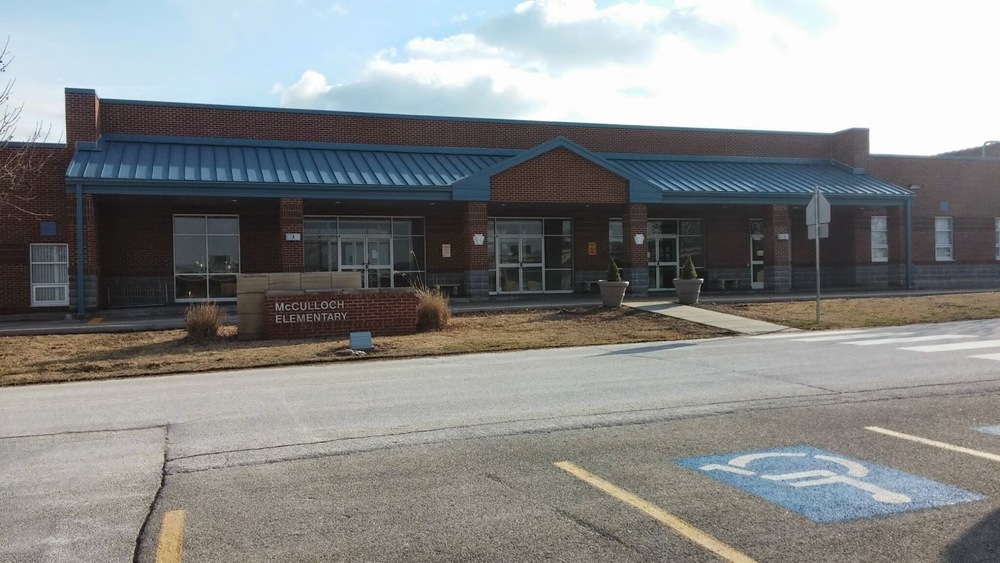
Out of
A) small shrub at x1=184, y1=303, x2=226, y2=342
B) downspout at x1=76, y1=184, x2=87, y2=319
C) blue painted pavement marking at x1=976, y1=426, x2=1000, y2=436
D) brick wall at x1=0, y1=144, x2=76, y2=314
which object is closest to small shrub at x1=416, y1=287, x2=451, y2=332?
small shrub at x1=184, y1=303, x2=226, y2=342

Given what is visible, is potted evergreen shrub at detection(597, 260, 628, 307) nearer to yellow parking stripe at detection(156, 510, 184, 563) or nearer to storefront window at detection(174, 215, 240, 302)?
storefront window at detection(174, 215, 240, 302)

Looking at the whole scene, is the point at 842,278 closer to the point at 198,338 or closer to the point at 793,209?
the point at 793,209

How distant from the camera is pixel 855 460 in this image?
227 inches

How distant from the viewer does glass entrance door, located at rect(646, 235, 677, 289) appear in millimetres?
29547

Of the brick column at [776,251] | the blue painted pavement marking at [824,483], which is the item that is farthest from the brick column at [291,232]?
the blue painted pavement marking at [824,483]

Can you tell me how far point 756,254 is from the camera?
101 feet

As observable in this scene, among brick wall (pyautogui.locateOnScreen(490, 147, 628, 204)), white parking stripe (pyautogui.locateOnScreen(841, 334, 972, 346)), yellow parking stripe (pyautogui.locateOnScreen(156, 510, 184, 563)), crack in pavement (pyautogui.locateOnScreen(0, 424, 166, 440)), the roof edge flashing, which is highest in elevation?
the roof edge flashing

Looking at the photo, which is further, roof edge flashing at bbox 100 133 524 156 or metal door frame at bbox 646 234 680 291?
metal door frame at bbox 646 234 680 291

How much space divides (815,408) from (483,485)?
4234mm

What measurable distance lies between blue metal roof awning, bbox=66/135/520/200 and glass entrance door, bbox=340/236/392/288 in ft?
9.75

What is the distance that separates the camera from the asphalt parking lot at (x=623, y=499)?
4168 mm

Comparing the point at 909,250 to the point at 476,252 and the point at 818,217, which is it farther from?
the point at 476,252

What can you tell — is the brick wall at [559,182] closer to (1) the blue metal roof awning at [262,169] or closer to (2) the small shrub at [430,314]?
(1) the blue metal roof awning at [262,169]

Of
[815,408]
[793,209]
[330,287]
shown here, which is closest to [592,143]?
[793,209]
